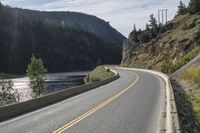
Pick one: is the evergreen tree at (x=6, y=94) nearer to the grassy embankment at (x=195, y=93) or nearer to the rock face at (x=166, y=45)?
the rock face at (x=166, y=45)

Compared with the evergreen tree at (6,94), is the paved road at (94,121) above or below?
above

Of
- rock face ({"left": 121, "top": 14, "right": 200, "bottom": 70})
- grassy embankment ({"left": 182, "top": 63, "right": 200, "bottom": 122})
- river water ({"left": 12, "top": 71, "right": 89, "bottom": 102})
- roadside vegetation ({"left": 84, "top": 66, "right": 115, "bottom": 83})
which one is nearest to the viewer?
grassy embankment ({"left": 182, "top": 63, "right": 200, "bottom": 122})

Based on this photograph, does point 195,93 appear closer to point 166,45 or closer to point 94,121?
point 94,121

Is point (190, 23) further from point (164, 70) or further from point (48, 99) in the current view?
point (48, 99)

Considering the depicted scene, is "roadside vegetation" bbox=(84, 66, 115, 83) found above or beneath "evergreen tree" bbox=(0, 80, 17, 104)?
above

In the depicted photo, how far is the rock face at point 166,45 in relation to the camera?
81688 millimetres

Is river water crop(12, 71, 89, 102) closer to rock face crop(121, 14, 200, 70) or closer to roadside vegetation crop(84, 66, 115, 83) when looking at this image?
roadside vegetation crop(84, 66, 115, 83)

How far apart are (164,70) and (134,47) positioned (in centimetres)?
5752

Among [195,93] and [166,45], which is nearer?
[195,93]

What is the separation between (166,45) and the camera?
95562 mm

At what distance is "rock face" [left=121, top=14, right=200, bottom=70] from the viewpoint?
81688 millimetres

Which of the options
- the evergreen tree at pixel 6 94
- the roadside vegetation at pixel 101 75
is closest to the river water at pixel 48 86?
the evergreen tree at pixel 6 94

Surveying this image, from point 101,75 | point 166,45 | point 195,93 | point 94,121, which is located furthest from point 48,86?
point 94,121

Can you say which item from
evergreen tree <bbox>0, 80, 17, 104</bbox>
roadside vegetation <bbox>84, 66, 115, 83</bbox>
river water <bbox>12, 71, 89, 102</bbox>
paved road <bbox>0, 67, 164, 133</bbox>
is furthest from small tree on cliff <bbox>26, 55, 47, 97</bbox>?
paved road <bbox>0, 67, 164, 133</bbox>
